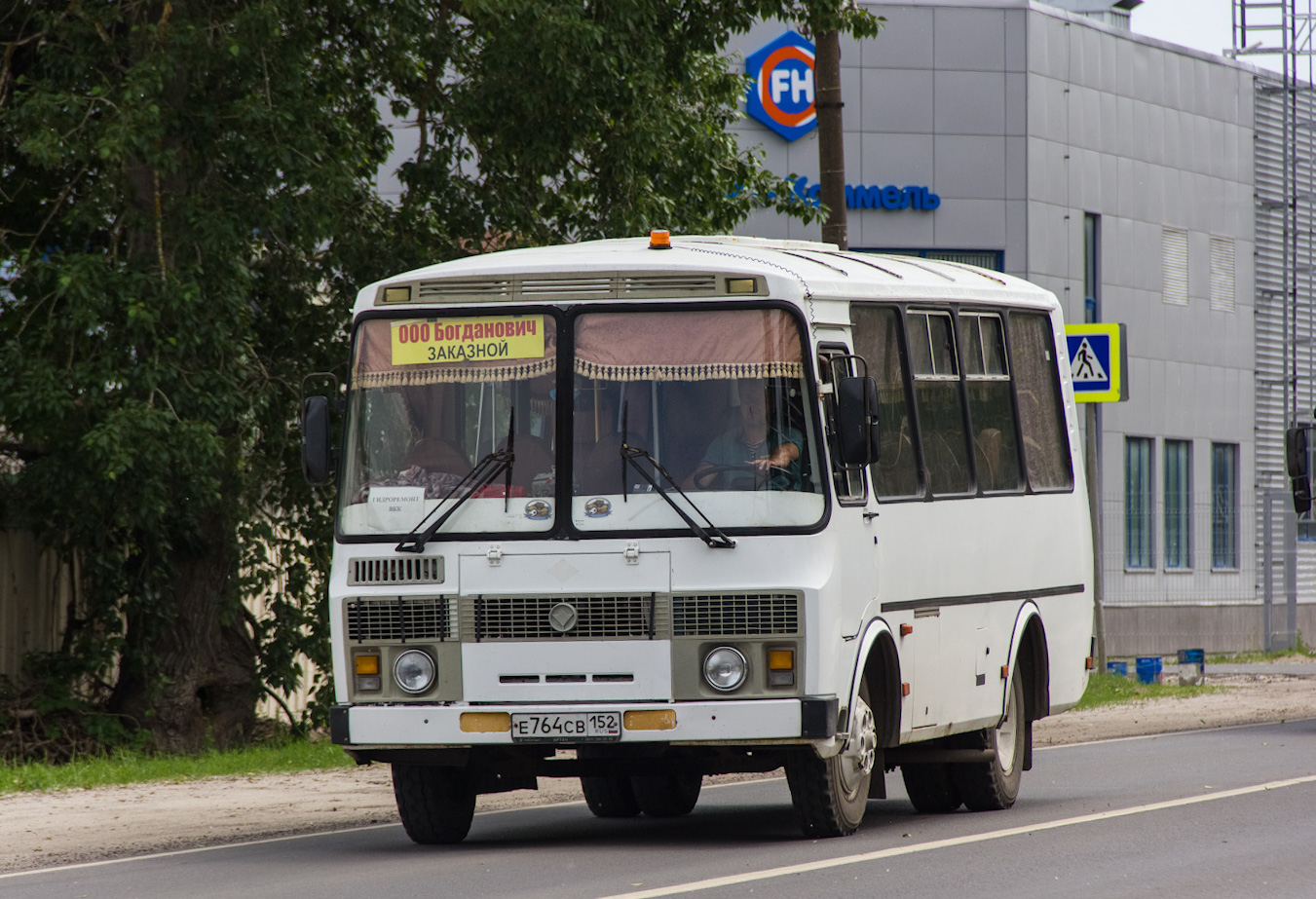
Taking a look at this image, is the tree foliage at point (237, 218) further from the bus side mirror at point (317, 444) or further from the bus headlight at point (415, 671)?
the bus headlight at point (415, 671)

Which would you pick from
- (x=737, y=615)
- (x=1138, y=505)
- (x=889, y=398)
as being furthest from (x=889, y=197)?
(x=737, y=615)

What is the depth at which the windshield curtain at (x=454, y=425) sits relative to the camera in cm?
1057

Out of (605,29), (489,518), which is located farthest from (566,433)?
(605,29)

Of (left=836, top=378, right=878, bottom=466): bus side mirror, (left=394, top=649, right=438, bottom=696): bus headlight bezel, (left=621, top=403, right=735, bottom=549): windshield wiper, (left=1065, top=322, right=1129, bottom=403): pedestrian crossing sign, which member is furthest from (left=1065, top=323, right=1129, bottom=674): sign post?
(left=394, top=649, right=438, bottom=696): bus headlight bezel

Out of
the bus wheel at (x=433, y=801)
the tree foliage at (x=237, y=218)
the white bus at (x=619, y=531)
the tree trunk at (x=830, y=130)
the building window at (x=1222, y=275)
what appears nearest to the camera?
the white bus at (x=619, y=531)

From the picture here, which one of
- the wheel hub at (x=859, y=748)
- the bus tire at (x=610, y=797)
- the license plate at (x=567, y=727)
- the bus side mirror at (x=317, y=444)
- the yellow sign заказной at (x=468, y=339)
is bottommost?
the bus tire at (x=610, y=797)

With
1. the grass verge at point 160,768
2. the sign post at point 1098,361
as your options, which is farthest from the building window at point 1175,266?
the grass verge at point 160,768

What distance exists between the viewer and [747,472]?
411 inches

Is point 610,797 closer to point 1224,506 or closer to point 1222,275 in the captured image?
point 1224,506

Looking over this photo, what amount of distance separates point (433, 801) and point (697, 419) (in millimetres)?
2480

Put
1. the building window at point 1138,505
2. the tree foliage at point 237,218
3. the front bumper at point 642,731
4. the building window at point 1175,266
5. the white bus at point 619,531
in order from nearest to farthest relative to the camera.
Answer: the front bumper at point 642,731
the white bus at point 619,531
the tree foliage at point 237,218
the building window at point 1138,505
the building window at point 1175,266

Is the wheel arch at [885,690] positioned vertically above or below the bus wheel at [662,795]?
above

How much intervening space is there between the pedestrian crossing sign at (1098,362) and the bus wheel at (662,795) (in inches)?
366

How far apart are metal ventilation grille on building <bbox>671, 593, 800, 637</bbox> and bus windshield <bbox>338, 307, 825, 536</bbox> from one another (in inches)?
13.6
